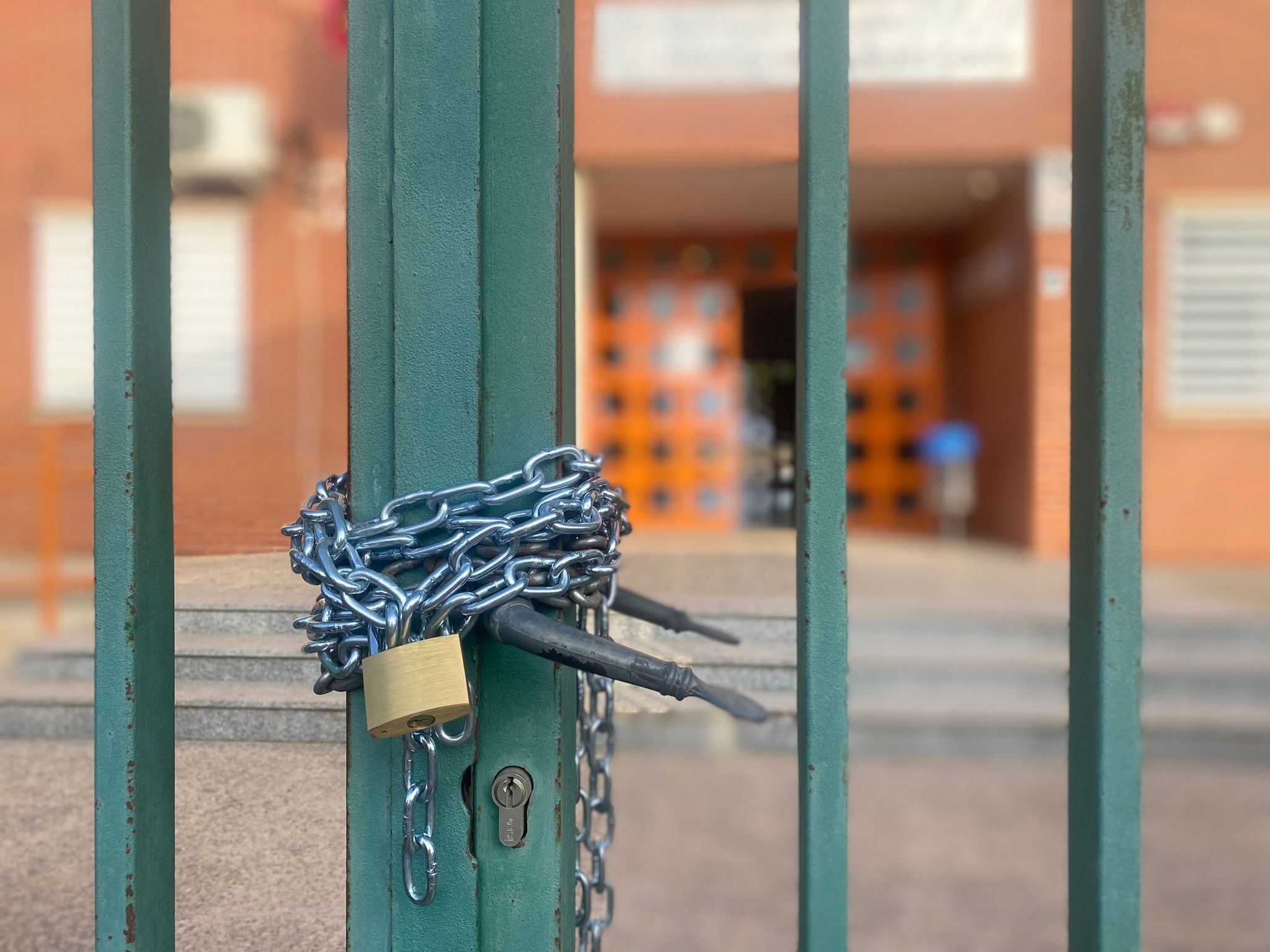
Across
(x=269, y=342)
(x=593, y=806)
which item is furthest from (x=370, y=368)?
(x=269, y=342)

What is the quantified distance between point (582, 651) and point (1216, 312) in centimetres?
790

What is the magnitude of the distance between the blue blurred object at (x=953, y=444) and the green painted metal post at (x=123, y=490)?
7.91 metres

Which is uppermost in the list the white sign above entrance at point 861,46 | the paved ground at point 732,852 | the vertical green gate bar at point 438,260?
the white sign above entrance at point 861,46

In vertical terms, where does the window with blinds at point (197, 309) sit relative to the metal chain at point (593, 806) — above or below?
above

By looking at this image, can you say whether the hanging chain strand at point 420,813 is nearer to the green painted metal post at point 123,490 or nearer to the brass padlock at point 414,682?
the brass padlock at point 414,682

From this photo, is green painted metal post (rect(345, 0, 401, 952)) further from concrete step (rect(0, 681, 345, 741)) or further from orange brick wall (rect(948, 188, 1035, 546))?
orange brick wall (rect(948, 188, 1035, 546))

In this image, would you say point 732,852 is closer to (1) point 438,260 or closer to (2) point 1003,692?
(2) point 1003,692

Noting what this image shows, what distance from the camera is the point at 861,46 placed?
19.3 feet

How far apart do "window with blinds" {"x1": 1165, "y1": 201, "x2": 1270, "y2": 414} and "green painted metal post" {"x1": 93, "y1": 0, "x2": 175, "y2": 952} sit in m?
7.67

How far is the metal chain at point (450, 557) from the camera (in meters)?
0.55

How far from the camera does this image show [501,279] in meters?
0.64

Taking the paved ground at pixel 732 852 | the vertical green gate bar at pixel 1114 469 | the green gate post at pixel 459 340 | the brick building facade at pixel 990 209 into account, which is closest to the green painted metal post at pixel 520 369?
the green gate post at pixel 459 340

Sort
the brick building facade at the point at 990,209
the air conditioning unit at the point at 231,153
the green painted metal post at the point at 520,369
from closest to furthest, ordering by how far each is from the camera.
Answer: the green painted metal post at the point at 520,369 < the brick building facade at the point at 990,209 < the air conditioning unit at the point at 231,153

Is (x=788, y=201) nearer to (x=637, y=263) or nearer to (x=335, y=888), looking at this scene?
(x=335, y=888)
